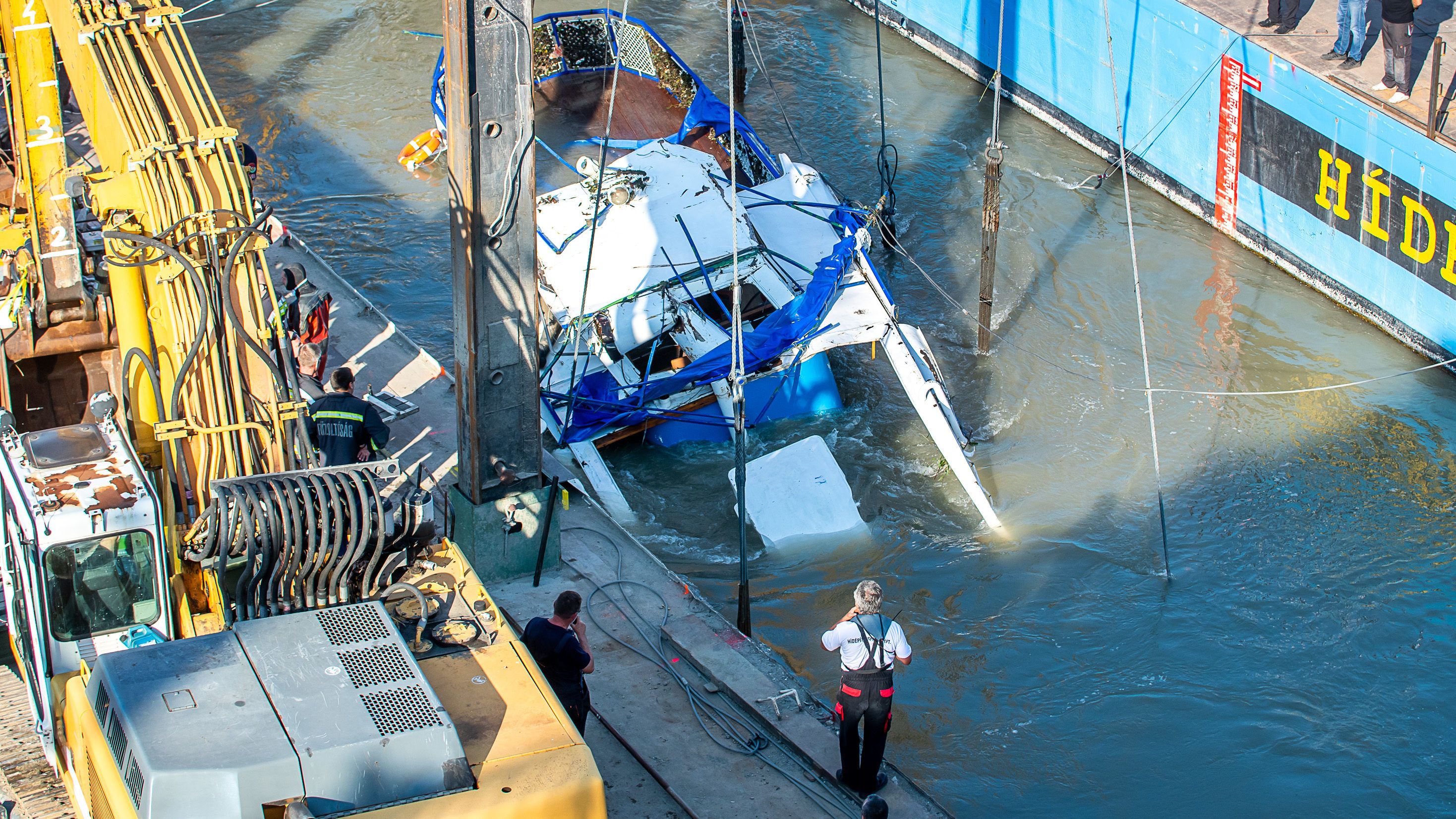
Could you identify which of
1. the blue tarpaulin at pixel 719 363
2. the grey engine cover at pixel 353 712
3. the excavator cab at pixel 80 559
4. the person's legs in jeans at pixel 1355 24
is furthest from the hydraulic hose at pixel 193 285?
the person's legs in jeans at pixel 1355 24

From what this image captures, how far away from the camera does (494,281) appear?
9.19 m

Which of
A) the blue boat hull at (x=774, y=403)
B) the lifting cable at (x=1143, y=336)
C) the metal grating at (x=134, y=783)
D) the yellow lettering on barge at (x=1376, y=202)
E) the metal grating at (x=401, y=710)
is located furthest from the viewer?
the yellow lettering on barge at (x=1376, y=202)

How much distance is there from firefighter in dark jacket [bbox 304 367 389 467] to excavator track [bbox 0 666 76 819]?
2.51m

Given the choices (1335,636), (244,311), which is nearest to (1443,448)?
(1335,636)

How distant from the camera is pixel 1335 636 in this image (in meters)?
11.0

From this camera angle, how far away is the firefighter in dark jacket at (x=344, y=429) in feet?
32.0

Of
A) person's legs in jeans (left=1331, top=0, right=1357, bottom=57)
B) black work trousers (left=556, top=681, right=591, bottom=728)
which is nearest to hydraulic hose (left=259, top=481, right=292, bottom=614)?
black work trousers (left=556, top=681, right=591, bottom=728)

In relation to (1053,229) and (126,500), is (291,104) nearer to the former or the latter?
(1053,229)

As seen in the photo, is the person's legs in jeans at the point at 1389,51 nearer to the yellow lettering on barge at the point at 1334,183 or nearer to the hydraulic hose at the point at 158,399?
the yellow lettering on barge at the point at 1334,183

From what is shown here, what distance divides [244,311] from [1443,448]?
456 inches

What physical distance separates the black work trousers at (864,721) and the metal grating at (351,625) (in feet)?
8.69

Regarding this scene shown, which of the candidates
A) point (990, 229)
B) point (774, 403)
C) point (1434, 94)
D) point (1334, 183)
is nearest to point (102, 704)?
point (774, 403)

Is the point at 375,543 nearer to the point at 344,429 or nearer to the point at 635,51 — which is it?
the point at 344,429

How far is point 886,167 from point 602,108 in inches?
157
